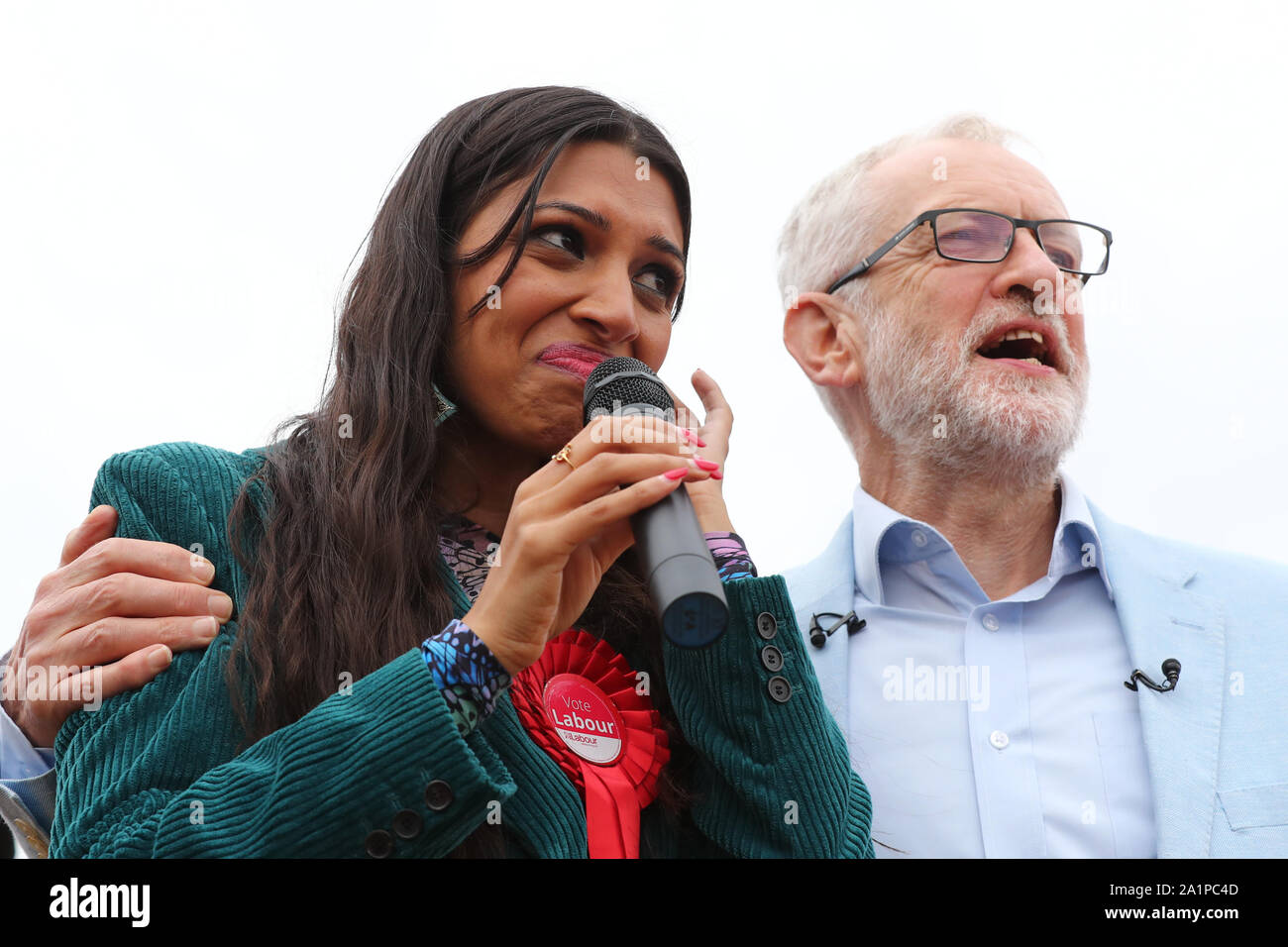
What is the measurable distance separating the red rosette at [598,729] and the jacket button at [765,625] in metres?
0.31

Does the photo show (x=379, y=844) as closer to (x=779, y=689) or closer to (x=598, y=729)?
(x=598, y=729)

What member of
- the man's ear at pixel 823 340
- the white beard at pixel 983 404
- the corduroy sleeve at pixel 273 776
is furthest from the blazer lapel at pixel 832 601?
the corduroy sleeve at pixel 273 776

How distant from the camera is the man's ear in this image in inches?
161

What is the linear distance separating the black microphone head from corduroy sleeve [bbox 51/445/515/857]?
58cm

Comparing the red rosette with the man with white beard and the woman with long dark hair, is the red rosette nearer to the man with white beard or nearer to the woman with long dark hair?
the woman with long dark hair

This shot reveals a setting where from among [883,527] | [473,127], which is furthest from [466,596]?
[883,527]

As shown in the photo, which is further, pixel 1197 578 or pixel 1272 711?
pixel 1197 578

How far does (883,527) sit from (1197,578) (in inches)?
34.8

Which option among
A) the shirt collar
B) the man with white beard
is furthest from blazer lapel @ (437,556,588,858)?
the shirt collar

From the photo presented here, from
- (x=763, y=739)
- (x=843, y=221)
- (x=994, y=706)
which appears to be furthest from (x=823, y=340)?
(x=763, y=739)

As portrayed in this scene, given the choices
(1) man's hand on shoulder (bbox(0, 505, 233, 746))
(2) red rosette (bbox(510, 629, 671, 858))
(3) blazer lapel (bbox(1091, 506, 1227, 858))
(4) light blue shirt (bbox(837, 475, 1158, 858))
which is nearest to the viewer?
(1) man's hand on shoulder (bbox(0, 505, 233, 746))

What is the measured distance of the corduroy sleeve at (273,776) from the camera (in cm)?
184

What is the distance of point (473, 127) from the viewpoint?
2.74 meters
